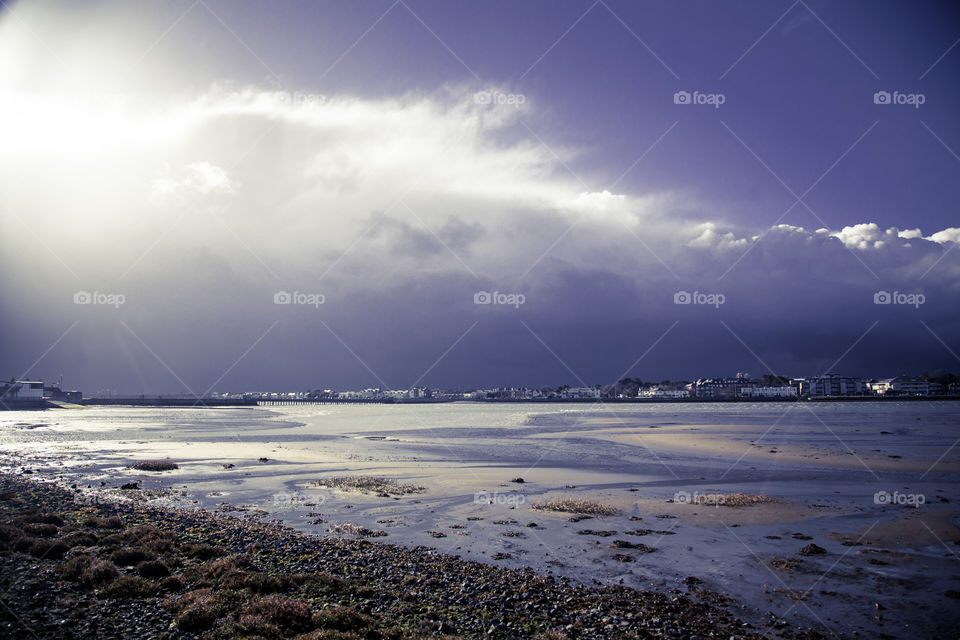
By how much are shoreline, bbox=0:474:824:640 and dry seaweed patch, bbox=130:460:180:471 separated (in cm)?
1895

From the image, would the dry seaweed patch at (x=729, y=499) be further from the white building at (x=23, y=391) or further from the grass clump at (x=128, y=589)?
the white building at (x=23, y=391)

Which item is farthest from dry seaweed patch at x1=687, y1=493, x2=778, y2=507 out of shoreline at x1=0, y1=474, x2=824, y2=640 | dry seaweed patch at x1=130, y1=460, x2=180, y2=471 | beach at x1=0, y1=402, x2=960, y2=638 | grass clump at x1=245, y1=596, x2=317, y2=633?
dry seaweed patch at x1=130, y1=460, x2=180, y2=471

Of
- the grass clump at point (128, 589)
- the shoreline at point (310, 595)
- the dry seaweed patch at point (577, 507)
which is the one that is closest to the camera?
the shoreline at point (310, 595)

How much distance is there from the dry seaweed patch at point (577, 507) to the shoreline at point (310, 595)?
8.55 meters

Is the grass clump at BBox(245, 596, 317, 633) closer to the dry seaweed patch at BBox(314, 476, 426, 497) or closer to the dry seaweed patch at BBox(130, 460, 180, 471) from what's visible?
the dry seaweed patch at BBox(314, 476, 426, 497)

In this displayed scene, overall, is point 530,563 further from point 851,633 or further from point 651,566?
point 851,633

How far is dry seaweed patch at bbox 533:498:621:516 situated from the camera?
2354 centimetres

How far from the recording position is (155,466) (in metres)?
37.3

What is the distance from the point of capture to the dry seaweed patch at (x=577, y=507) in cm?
2354

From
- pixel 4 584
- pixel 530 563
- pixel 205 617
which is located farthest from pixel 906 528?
pixel 4 584

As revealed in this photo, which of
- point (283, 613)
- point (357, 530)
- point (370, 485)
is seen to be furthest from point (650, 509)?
point (283, 613)

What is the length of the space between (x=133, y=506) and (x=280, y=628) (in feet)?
55.9

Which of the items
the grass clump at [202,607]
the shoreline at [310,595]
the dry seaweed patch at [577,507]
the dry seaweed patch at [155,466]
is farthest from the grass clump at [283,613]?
the dry seaweed patch at [155,466]

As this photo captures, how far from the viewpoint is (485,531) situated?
20.3m
